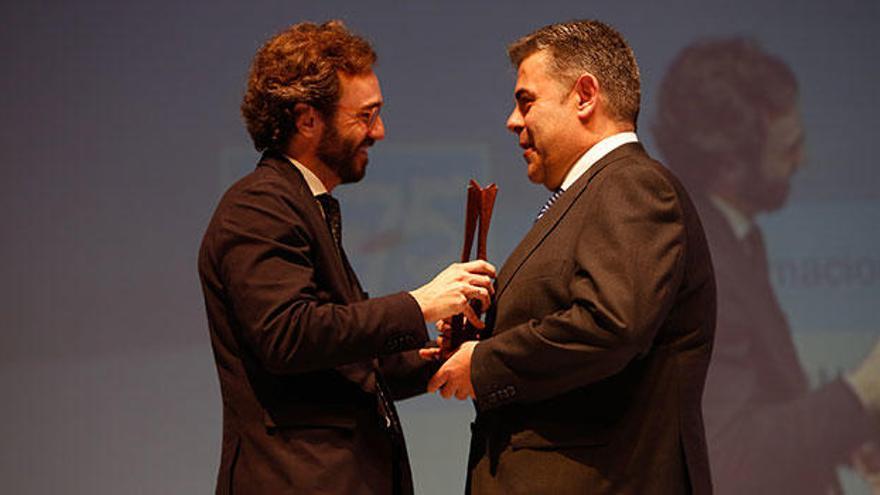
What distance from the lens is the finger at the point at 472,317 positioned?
7.20 ft

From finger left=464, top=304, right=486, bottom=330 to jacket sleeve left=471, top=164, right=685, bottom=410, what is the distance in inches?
4.9

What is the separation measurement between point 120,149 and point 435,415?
1485 mm

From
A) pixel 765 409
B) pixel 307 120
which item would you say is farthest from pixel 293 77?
pixel 765 409

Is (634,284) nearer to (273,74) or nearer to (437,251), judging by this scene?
(273,74)

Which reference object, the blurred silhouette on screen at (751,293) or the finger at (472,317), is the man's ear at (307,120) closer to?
the finger at (472,317)

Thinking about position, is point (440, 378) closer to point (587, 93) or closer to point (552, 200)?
point (552, 200)

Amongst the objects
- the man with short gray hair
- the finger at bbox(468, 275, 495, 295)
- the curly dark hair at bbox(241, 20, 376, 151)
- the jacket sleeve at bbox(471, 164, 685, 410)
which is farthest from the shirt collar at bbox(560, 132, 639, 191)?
the curly dark hair at bbox(241, 20, 376, 151)

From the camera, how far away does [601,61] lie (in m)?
2.26

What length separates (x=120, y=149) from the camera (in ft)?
12.8

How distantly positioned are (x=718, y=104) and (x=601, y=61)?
2.00 metres

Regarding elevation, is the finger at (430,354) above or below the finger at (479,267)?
below

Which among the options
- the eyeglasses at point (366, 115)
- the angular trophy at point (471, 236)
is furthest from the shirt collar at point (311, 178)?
the angular trophy at point (471, 236)

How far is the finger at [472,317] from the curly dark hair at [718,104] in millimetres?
2023

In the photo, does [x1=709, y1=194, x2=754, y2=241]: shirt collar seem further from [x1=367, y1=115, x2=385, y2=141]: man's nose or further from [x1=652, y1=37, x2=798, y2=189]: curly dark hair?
[x1=367, y1=115, x2=385, y2=141]: man's nose
